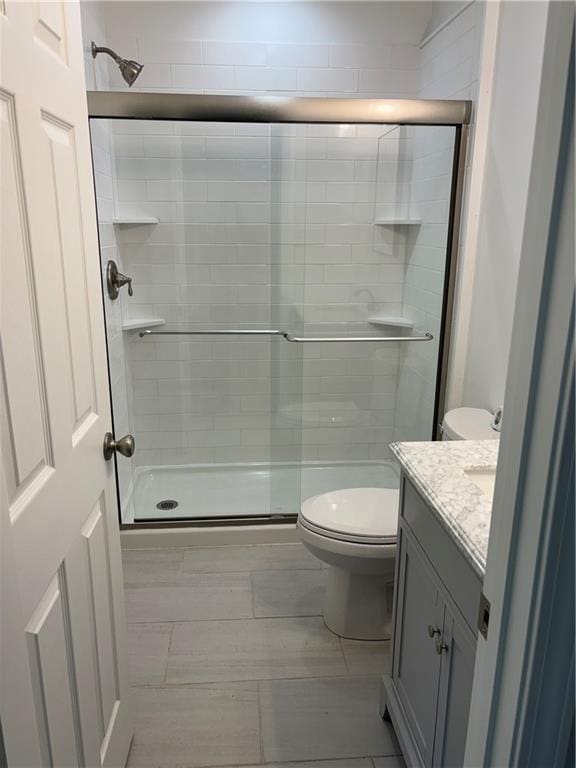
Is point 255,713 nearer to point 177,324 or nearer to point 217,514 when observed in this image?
point 217,514

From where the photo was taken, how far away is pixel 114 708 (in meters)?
1.39

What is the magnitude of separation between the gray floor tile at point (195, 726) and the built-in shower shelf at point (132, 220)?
2.12 meters

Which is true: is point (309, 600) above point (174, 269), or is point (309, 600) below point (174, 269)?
below

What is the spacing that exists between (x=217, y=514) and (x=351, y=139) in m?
1.98

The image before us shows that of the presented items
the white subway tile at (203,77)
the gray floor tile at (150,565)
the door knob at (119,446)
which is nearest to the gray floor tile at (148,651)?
the gray floor tile at (150,565)

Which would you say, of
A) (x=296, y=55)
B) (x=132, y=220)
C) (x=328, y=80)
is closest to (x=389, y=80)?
(x=328, y=80)

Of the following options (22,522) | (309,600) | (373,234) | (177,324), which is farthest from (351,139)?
(22,522)

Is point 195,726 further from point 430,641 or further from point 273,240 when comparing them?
point 273,240

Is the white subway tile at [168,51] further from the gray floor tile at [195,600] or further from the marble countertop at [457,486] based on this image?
the gray floor tile at [195,600]

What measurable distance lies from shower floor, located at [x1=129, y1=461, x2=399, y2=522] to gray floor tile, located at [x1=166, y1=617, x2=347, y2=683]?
2.31 feet

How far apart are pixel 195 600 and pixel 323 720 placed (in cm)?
73

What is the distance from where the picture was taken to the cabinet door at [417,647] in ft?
4.11

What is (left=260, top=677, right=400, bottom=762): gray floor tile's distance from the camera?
1.58 m

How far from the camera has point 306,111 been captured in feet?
7.52
